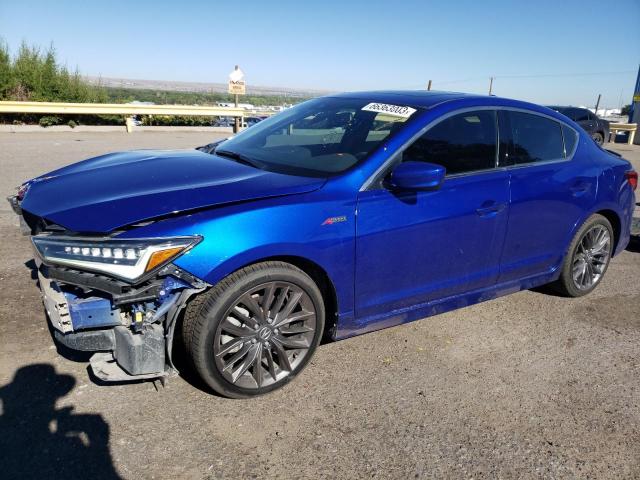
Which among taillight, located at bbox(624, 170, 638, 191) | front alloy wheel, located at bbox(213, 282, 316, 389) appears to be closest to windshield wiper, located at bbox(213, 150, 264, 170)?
front alloy wheel, located at bbox(213, 282, 316, 389)

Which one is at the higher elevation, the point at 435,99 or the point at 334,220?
the point at 435,99

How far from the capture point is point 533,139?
397 centimetres

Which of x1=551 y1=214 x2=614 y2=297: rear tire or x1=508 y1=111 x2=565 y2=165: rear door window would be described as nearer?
x1=508 y1=111 x2=565 y2=165: rear door window

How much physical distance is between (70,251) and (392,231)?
1756mm

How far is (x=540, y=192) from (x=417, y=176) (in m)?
1.38

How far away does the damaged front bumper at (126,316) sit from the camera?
2.51 metres

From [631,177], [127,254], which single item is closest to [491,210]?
[631,177]

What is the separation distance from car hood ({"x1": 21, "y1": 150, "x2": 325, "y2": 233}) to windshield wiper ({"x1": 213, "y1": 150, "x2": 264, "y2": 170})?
6 centimetres

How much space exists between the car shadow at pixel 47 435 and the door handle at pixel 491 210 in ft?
8.53

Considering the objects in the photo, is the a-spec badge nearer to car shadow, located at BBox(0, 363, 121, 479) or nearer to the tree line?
car shadow, located at BBox(0, 363, 121, 479)

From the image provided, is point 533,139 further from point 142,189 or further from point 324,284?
point 142,189

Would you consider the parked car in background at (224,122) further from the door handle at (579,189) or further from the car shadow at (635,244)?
the door handle at (579,189)

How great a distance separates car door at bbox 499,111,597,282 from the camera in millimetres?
3762

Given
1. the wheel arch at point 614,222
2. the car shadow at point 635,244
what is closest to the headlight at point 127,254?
the wheel arch at point 614,222
